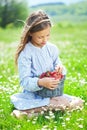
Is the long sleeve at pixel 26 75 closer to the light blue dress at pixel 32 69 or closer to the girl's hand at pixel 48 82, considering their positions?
the light blue dress at pixel 32 69

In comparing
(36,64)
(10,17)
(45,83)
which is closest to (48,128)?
(45,83)

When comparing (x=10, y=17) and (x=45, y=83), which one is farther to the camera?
(x=10, y=17)

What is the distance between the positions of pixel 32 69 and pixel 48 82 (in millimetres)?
698

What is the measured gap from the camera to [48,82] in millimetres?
7727

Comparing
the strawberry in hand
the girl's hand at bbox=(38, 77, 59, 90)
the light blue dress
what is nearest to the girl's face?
the light blue dress

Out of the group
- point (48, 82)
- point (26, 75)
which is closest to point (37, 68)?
point (26, 75)

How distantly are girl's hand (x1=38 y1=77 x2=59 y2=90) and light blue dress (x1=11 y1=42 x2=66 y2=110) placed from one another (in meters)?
0.12

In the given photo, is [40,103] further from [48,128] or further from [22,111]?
[48,128]

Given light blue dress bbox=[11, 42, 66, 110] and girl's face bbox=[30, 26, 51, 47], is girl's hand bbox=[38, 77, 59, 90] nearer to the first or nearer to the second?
light blue dress bbox=[11, 42, 66, 110]

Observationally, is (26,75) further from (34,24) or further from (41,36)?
(34,24)

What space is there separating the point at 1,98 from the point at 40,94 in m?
1.17

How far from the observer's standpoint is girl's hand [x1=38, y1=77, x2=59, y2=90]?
7730 mm

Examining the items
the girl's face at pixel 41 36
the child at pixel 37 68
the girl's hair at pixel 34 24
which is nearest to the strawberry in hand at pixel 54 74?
the child at pixel 37 68

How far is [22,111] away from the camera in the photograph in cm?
813
